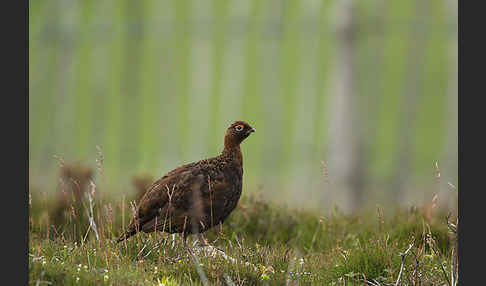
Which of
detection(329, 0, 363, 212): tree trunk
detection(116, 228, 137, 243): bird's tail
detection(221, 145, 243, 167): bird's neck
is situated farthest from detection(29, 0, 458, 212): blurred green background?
detection(116, 228, 137, 243): bird's tail

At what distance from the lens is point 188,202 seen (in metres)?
4.50

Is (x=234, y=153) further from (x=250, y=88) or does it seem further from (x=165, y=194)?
(x=250, y=88)

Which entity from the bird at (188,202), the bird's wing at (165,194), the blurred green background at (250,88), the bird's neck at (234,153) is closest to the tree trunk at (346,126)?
the blurred green background at (250,88)

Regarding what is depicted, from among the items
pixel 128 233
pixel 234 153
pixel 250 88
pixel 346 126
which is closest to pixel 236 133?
pixel 234 153

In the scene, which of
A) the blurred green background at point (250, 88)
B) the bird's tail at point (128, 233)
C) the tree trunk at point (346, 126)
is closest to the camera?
the bird's tail at point (128, 233)

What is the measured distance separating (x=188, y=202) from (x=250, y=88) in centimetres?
432

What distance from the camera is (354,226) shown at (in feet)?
18.4

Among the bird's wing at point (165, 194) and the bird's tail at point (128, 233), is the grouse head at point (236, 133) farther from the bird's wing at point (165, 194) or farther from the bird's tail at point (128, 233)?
the bird's tail at point (128, 233)

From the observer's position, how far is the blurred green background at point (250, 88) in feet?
27.0

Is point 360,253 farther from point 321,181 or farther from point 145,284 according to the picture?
point 321,181

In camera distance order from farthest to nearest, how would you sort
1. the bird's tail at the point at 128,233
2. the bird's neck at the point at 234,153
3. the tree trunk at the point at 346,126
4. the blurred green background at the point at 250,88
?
the blurred green background at the point at 250,88 → the tree trunk at the point at 346,126 → the bird's neck at the point at 234,153 → the bird's tail at the point at 128,233

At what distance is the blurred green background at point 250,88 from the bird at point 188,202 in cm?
329

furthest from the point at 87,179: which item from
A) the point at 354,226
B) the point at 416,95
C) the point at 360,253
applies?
the point at 416,95

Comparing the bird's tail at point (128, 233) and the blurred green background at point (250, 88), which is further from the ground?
the blurred green background at point (250, 88)
